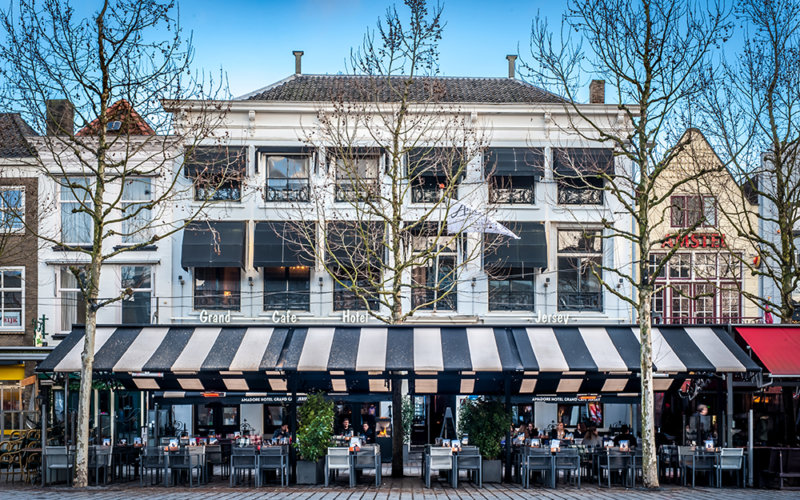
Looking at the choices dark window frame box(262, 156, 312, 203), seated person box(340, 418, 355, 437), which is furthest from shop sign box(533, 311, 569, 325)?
dark window frame box(262, 156, 312, 203)

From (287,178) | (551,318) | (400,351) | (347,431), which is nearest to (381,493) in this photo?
(400,351)

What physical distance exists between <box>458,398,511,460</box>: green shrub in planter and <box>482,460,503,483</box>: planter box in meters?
0.12

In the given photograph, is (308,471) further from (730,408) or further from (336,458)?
(730,408)

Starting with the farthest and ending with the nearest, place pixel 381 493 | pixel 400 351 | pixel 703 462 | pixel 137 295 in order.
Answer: pixel 137 295 → pixel 400 351 → pixel 703 462 → pixel 381 493

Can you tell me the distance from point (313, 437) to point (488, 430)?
3.99m

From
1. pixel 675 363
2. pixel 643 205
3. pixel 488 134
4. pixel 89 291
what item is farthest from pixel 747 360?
pixel 89 291

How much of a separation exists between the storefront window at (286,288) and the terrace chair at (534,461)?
12574 mm

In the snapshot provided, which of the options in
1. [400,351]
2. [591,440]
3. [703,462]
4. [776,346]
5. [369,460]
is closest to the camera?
[369,460]

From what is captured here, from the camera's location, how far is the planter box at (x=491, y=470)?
19750mm

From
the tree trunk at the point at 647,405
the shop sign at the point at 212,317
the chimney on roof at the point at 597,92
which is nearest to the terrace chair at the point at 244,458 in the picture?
the tree trunk at the point at 647,405

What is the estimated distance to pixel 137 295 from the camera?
30.2 meters

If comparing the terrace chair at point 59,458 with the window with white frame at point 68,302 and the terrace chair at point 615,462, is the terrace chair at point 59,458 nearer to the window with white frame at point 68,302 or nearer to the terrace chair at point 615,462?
the window with white frame at point 68,302

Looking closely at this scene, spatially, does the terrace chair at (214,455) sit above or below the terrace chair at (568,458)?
below

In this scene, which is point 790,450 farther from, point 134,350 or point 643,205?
point 134,350
